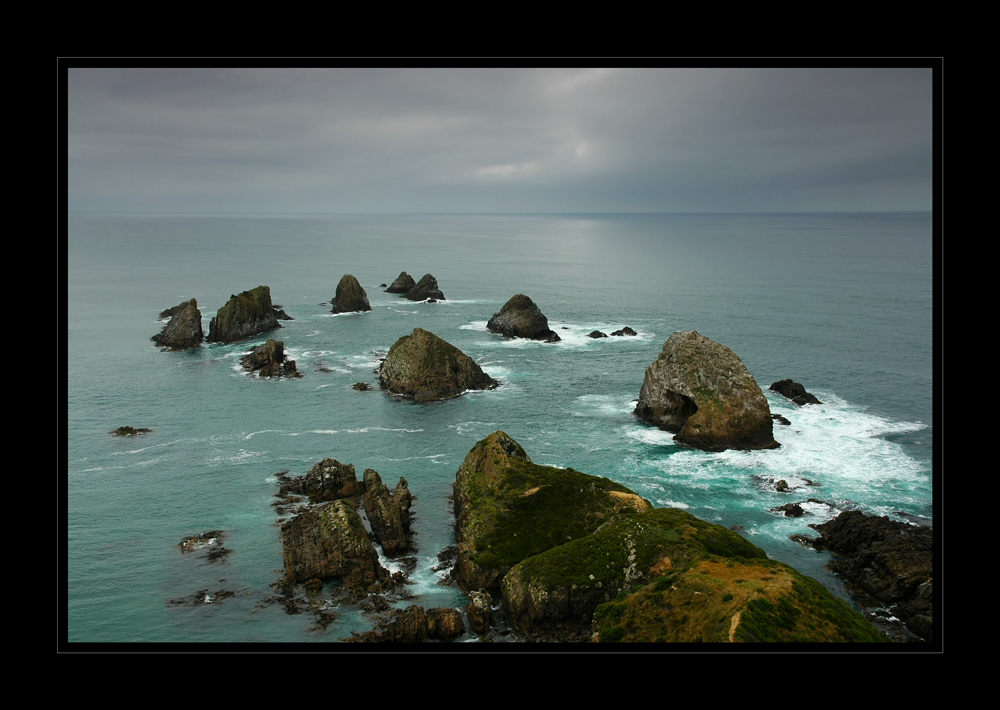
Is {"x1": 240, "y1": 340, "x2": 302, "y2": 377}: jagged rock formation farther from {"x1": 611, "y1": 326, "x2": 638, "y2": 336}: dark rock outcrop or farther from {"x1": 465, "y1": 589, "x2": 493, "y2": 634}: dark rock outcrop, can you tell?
{"x1": 465, "y1": 589, "x2": 493, "y2": 634}: dark rock outcrop

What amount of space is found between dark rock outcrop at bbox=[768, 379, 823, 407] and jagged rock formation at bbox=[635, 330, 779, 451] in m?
11.9

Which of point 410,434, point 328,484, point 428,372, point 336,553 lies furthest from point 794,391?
point 336,553

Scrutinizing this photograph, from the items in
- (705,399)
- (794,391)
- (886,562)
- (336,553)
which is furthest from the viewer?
(794,391)

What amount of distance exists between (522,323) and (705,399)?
47.0 m

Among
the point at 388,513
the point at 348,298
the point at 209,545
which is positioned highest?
the point at 348,298

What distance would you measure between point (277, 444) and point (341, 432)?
6151 mm

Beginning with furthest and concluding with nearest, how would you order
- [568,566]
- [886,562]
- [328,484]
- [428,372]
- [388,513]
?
[428,372] < [328,484] < [388,513] < [886,562] < [568,566]

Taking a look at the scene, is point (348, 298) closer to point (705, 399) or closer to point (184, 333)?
point (184, 333)

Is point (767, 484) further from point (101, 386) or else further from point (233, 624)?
point (101, 386)

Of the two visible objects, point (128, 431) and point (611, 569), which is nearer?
point (611, 569)

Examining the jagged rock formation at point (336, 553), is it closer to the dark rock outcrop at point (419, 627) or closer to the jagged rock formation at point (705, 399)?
the dark rock outcrop at point (419, 627)

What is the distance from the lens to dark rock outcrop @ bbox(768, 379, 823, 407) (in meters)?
71.2

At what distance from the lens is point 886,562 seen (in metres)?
38.6
